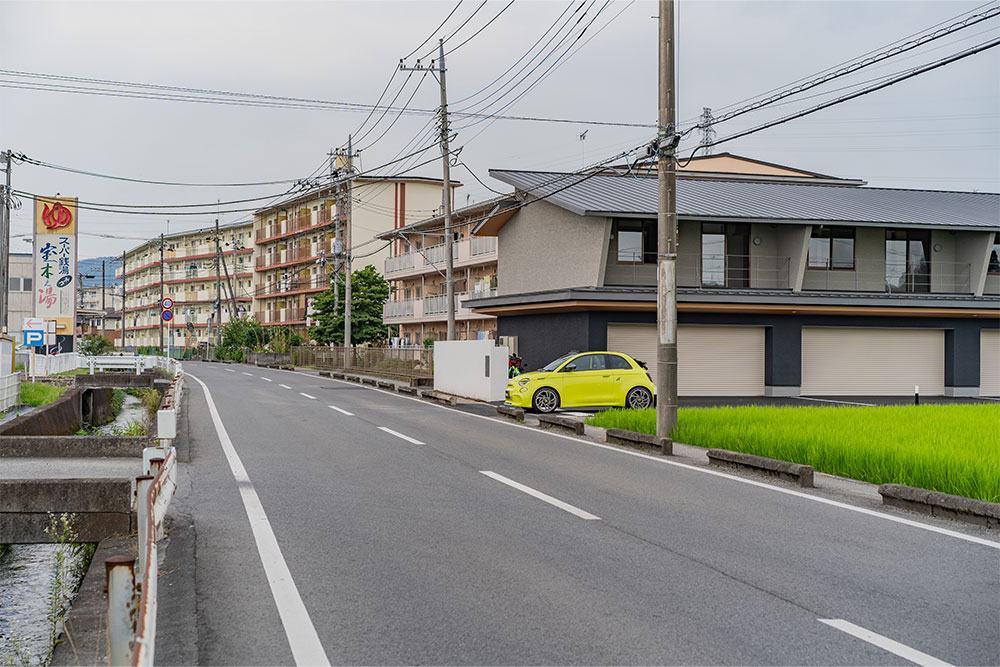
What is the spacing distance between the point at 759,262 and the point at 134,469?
76.5 ft

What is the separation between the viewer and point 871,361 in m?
29.2

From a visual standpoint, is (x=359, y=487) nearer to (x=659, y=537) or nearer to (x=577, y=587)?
(x=659, y=537)

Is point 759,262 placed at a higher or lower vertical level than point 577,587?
higher

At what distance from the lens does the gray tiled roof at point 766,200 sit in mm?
27328

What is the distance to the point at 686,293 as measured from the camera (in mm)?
26812

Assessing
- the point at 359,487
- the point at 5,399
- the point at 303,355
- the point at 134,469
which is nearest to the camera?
the point at 359,487

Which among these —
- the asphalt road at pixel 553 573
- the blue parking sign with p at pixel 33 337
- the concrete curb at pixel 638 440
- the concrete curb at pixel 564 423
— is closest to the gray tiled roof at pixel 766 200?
the concrete curb at pixel 564 423

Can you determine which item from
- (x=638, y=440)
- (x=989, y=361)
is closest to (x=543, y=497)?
(x=638, y=440)

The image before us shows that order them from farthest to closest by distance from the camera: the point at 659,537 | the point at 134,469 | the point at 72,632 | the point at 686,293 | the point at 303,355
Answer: the point at 303,355, the point at 686,293, the point at 134,469, the point at 659,537, the point at 72,632

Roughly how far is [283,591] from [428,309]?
43.2m

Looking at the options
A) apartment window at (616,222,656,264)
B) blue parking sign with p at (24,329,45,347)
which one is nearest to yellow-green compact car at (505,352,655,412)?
apartment window at (616,222,656,264)

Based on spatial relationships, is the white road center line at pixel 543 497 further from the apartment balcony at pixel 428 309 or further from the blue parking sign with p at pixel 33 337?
the apartment balcony at pixel 428 309

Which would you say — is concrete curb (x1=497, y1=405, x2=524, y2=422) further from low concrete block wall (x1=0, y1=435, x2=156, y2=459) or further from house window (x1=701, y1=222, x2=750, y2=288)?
house window (x1=701, y1=222, x2=750, y2=288)

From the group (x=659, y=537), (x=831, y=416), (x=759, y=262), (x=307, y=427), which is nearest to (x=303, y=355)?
(x=759, y=262)
